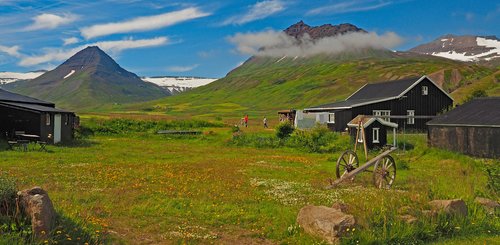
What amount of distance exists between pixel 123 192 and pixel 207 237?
22.8 feet

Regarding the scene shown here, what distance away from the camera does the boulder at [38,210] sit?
367 inches

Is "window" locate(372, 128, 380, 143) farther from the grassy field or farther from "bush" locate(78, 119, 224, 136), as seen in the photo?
"bush" locate(78, 119, 224, 136)

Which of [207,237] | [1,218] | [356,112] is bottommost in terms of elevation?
[207,237]

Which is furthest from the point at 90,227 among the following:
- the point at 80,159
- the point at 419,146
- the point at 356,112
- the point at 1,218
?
the point at 356,112

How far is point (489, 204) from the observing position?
562 inches

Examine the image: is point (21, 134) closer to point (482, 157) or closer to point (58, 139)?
point (58, 139)

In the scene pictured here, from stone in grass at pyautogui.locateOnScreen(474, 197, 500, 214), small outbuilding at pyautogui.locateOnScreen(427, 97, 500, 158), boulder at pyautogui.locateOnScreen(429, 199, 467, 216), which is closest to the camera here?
boulder at pyautogui.locateOnScreen(429, 199, 467, 216)

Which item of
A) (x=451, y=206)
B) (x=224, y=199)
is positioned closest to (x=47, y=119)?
(x=224, y=199)

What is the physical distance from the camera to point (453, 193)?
14703mm

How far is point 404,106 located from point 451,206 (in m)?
45.1

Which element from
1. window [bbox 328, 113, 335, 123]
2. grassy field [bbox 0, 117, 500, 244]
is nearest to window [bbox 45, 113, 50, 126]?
grassy field [bbox 0, 117, 500, 244]

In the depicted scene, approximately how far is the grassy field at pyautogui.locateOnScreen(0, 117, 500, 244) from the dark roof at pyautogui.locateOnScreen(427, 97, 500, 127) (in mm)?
5326

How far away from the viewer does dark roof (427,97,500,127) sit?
3287cm

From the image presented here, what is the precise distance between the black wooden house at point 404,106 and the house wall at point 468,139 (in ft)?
48.6
